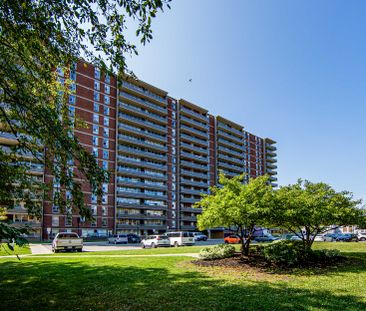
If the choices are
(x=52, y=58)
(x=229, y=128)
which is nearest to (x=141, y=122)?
(x=229, y=128)

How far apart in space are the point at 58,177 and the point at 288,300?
6.71 meters

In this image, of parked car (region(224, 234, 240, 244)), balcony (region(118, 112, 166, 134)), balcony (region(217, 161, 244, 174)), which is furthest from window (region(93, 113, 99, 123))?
balcony (region(217, 161, 244, 174))

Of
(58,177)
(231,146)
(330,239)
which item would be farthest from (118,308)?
(231,146)

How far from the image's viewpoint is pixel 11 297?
31.1 ft

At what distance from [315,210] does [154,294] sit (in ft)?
33.6

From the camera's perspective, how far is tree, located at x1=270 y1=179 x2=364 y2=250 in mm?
16203

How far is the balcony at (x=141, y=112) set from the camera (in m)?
77.2

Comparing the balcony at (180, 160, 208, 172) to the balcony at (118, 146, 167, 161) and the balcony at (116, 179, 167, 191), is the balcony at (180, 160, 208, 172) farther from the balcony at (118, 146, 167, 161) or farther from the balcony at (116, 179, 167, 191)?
the balcony at (116, 179, 167, 191)

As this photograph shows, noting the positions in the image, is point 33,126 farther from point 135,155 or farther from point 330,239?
point 135,155

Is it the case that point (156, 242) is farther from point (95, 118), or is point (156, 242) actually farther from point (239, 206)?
point (95, 118)

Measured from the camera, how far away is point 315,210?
16.3 metres

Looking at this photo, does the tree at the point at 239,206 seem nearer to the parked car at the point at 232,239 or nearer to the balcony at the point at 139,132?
the parked car at the point at 232,239

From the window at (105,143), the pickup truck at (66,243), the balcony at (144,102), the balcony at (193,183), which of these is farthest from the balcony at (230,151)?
the pickup truck at (66,243)

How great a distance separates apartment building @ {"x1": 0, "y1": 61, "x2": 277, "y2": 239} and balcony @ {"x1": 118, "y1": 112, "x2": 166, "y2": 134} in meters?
0.14
